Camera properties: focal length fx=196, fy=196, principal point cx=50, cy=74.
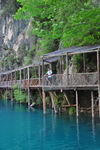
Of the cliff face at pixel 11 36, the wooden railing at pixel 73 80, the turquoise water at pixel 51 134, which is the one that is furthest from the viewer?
the cliff face at pixel 11 36

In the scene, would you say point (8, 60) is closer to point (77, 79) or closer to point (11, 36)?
point (11, 36)

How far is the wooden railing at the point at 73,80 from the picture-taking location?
14.0 metres

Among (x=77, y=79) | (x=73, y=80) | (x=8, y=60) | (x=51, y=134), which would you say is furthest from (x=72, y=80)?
(x=8, y=60)

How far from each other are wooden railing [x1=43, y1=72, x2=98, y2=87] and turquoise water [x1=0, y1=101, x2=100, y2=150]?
293cm

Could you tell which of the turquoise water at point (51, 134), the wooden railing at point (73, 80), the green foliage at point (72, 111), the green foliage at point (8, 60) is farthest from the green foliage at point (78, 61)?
the green foliage at point (8, 60)

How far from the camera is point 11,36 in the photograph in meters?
49.3

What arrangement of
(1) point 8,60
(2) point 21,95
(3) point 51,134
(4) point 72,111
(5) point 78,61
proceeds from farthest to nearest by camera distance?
1. (1) point 8,60
2. (2) point 21,95
3. (5) point 78,61
4. (4) point 72,111
5. (3) point 51,134

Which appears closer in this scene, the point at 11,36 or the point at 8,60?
the point at 8,60

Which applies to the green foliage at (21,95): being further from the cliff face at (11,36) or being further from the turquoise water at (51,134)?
the cliff face at (11,36)

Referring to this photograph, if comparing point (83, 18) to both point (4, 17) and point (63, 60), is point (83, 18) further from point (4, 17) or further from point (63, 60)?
point (4, 17)

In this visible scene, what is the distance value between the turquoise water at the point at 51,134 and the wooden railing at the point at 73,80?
293 centimetres

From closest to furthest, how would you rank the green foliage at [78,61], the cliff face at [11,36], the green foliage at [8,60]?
the green foliage at [78,61]
the cliff face at [11,36]
the green foliage at [8,60]

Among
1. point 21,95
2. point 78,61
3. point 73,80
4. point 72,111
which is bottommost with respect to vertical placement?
point 72,111

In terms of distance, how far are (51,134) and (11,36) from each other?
40.4 metres
